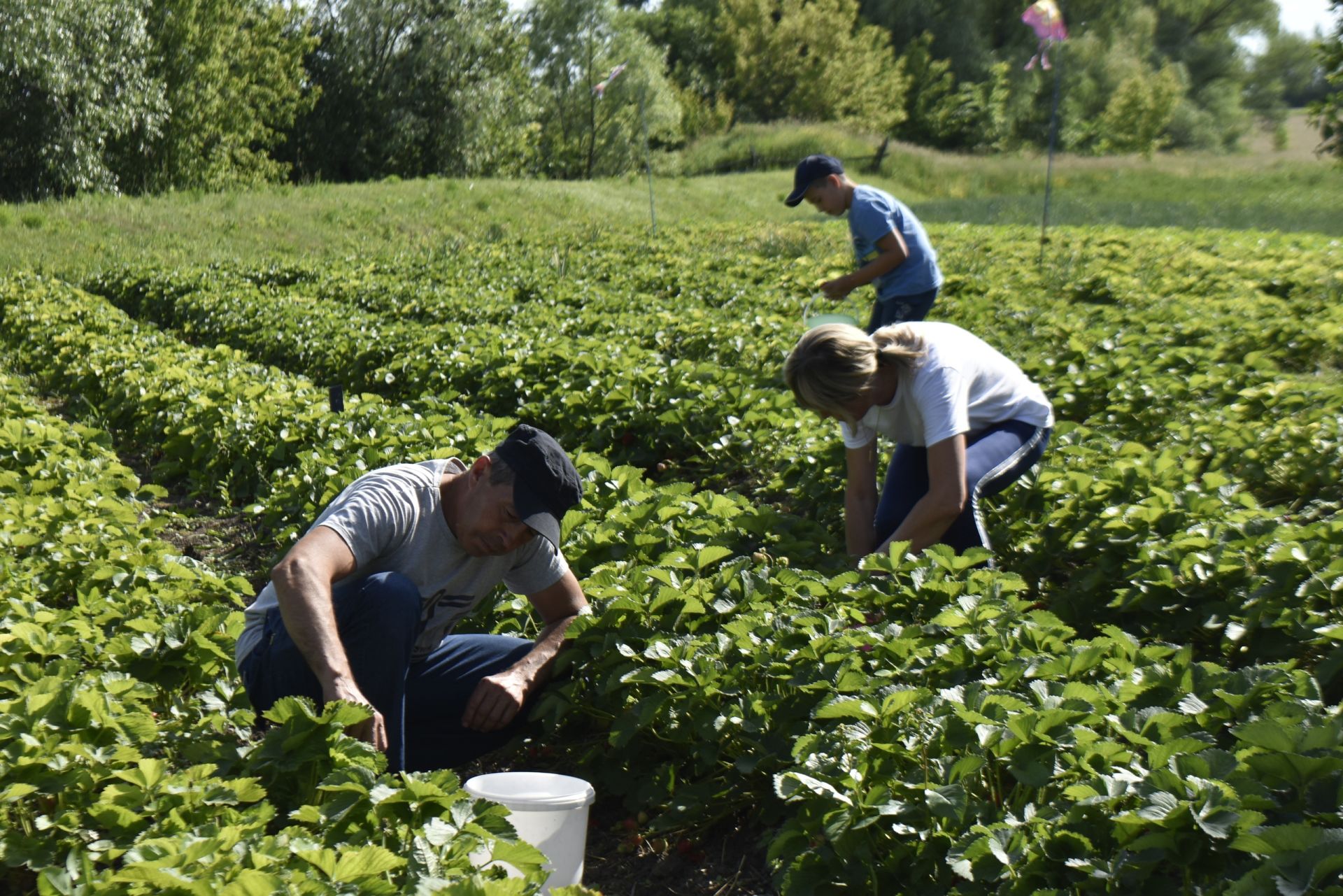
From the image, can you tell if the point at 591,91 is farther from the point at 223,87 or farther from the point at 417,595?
the point at 417,595

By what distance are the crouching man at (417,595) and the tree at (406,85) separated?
34545mm

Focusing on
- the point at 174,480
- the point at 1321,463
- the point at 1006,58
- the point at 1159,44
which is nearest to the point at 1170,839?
the point at 1321,463

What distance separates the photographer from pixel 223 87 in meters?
34.3

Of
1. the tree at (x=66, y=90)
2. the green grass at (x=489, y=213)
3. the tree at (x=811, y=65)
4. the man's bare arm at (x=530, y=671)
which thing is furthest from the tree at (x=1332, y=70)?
the tree at (x=811, y=65)

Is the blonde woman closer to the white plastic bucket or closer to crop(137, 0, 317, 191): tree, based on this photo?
the white plastic bucket

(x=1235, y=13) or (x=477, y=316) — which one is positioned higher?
(x=1235, y=13)

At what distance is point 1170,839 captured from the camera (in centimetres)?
209

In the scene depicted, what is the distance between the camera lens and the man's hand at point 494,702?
10.8ft

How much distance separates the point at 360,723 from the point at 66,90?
28.4m

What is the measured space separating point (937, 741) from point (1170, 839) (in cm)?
57

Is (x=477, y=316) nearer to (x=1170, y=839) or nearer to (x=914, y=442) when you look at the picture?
(x=914, y=442)

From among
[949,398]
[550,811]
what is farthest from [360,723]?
[949,398]

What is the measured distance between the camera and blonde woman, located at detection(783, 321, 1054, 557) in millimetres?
3973

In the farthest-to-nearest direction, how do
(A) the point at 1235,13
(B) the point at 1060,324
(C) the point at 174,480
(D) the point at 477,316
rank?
(A) the point at 1235,13, (D) the point at 477,316, (B) the point at 1060,324, (C) the point at 174,480
